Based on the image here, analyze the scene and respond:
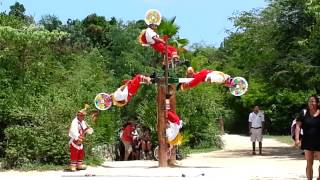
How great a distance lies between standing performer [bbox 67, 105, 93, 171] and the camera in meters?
16.6

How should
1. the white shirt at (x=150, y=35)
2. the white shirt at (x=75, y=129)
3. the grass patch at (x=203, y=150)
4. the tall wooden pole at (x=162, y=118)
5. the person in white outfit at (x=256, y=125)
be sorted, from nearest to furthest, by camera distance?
the white shirt at (x=75, y=129), the white shirt at (x=150, y=35), the tall wooden pole at (x=162, y=118), the person in white outfit at (x=256, y=125), the grass patch at (x=203, y=150)

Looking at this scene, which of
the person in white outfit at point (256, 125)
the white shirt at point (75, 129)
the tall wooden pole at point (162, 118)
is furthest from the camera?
the person in white outfit at point (256, 125)

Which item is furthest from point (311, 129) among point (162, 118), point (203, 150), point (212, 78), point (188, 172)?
point (203, 150)

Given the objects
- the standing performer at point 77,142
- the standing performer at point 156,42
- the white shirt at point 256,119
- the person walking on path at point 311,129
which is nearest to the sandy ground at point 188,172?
the standing performer at point 77,142

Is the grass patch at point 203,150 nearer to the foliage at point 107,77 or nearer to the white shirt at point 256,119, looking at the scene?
the foliage at point 107,77

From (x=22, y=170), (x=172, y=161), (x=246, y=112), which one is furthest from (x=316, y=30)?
(x=246, y=112)

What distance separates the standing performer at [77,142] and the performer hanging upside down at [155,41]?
2657 mm

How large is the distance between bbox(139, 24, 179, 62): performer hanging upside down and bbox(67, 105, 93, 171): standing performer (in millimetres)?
2657

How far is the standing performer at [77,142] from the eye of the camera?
54.4 feet

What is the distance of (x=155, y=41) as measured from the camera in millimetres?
17094

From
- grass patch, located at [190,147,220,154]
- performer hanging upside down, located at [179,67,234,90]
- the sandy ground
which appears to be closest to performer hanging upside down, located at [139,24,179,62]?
performer hanging upside down, located at [179,67,234,90]

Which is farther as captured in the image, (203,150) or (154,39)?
(203,150)

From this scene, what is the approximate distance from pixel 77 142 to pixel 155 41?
3.41 metres

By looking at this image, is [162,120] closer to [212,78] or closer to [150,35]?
[212,78]
